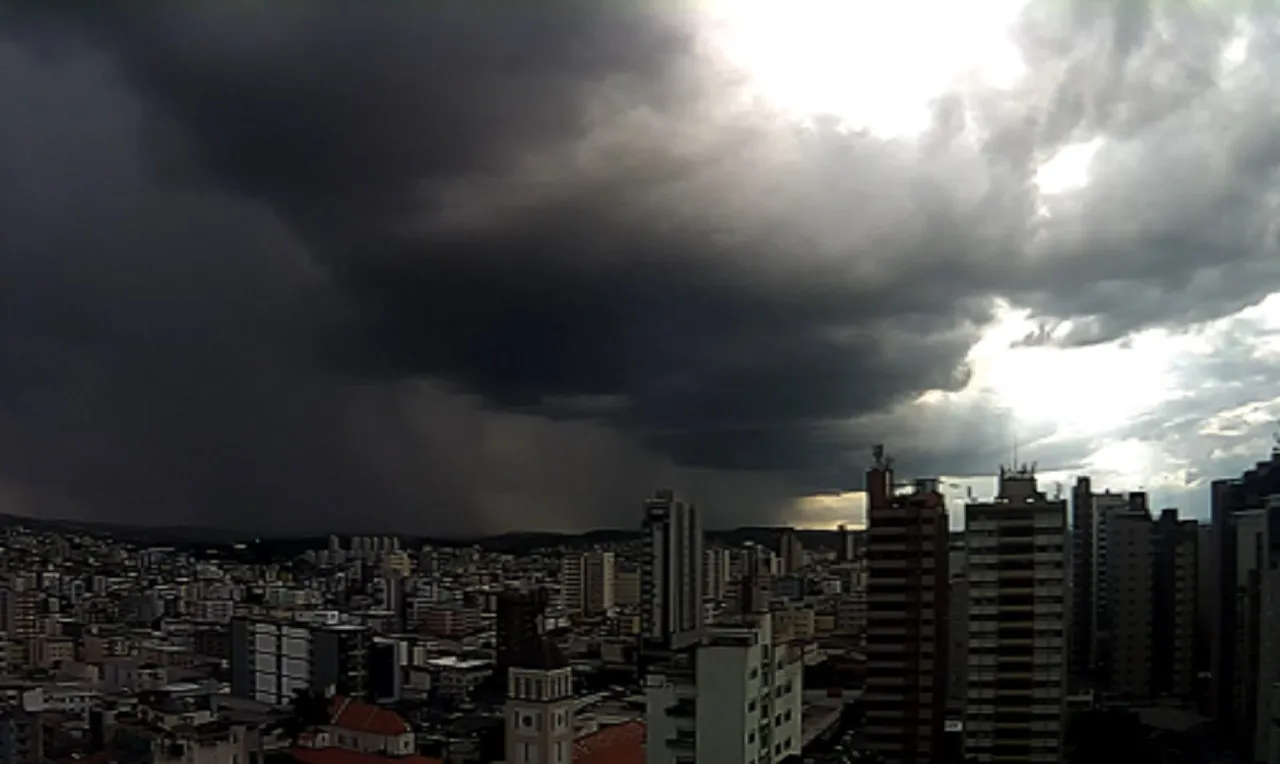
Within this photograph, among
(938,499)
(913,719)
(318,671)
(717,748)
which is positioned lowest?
(318,671)

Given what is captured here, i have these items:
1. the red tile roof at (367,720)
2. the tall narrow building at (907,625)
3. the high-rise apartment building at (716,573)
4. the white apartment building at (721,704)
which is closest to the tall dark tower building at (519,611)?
the high-rise apartment building at (716,573)

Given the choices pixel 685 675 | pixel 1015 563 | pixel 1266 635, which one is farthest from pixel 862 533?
pixel 685 675

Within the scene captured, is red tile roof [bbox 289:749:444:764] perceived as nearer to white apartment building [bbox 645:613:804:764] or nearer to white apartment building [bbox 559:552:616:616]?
white apartment building [bbox 559:552:616:616]

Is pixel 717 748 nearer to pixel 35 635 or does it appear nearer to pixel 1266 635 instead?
pixel 1266 635

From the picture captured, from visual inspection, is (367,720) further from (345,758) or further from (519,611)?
(519,611)

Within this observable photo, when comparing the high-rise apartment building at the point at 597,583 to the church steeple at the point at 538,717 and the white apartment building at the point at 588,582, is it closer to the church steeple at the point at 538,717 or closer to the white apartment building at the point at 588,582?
the white apartment building at the point at 588,582

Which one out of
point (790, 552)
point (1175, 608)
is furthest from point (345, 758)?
point (1175, 608)
